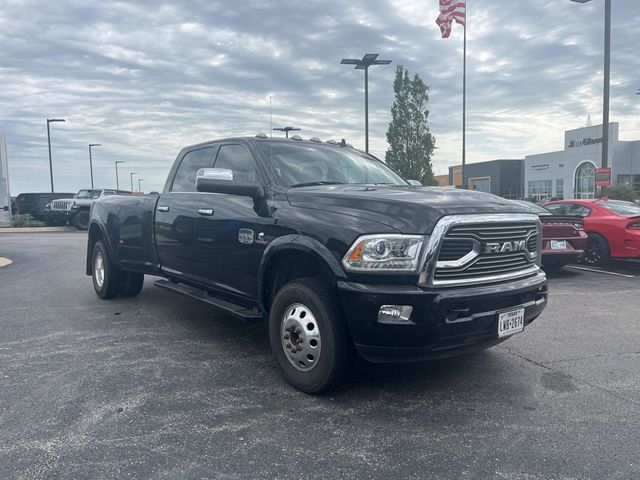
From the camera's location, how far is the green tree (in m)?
29.6

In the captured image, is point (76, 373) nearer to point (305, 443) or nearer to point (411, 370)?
point (305, 443)

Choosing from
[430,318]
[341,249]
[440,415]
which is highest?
[341,249]

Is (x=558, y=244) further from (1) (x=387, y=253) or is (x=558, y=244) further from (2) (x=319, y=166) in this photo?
(1) (x=387, y=253)

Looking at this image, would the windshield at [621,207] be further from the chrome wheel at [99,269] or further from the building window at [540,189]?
the building window at [540,189]

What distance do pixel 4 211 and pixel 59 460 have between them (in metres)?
27.2

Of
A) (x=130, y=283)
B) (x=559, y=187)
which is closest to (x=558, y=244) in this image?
(x=130, y=283)

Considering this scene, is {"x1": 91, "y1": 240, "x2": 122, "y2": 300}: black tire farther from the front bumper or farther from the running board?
the front bumper

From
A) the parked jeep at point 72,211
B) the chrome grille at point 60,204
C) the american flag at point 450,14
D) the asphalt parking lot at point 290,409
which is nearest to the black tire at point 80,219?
the parked jeep at point 72,211

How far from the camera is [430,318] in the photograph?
10.9 ft

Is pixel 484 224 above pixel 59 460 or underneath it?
above

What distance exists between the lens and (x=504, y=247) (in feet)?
12.5

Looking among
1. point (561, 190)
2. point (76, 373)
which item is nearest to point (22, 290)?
point (76, 373)

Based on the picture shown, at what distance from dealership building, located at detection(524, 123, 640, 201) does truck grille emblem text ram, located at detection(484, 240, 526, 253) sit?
5197cm

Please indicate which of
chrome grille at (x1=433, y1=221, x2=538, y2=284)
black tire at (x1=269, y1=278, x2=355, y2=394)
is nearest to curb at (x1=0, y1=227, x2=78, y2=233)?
black tire at (x1=269, y1=278, x2=355, y2=394)
